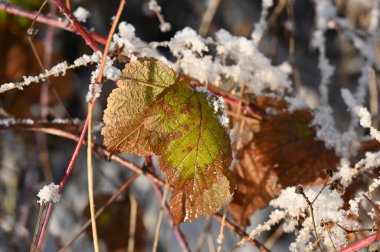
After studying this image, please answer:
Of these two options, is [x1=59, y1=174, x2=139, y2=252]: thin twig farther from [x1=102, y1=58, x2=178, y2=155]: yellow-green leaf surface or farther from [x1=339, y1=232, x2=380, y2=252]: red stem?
[x1=339, y1=232, x2=380, y2=252]: red stem

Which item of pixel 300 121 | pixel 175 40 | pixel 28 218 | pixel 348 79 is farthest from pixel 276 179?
pixel 348 79

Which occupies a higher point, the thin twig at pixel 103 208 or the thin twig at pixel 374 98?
the thin twig at pixel 374 98

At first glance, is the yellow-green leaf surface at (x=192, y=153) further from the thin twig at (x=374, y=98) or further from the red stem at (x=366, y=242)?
the thin twig at (x=374, y=98)

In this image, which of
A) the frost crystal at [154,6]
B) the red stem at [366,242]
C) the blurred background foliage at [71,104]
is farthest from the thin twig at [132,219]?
the red stem at [366,242]

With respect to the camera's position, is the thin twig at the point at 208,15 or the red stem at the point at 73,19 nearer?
the red stem at the point at 73,19

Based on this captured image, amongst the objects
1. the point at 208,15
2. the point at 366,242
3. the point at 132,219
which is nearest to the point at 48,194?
the point at 366,242
